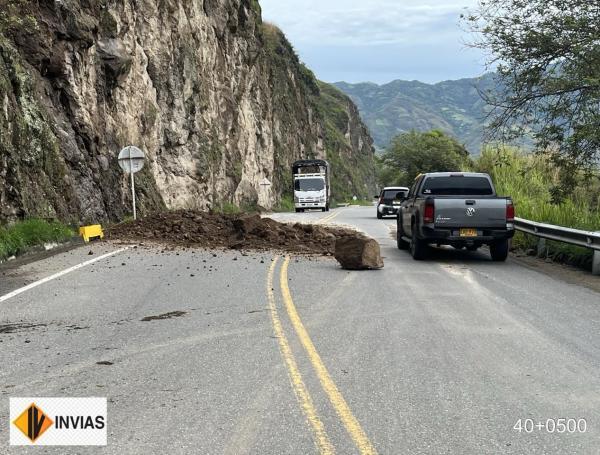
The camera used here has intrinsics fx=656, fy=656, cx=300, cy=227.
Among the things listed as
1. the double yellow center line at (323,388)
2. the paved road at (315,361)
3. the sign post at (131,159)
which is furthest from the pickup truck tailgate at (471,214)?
the sign post at (131,159)

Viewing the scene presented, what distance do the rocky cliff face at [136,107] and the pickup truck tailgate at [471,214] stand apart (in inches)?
460

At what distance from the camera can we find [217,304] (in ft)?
31.1

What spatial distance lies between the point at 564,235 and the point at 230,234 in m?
10.1

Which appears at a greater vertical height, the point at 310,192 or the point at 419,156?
the point at 419,156

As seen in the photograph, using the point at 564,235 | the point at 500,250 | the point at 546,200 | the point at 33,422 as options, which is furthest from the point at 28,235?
the point at 546,200

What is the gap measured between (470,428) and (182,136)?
37634mm

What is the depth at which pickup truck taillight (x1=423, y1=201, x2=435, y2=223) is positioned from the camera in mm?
14750

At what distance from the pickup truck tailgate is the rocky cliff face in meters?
11.7

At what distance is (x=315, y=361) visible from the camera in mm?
6375

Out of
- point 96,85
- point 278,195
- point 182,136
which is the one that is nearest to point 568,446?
point 96,85

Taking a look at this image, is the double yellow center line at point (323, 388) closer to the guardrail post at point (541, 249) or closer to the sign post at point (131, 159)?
the guardrail post at point (541, 249)

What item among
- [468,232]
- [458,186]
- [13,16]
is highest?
[13,16]

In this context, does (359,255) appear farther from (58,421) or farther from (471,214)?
(58,421)

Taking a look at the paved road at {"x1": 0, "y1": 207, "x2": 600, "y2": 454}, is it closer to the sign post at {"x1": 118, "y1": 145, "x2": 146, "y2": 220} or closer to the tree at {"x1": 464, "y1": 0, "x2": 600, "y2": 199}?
the tree at {"x1": 464, "y1": 0, "x2": 600, "y2": 199}
